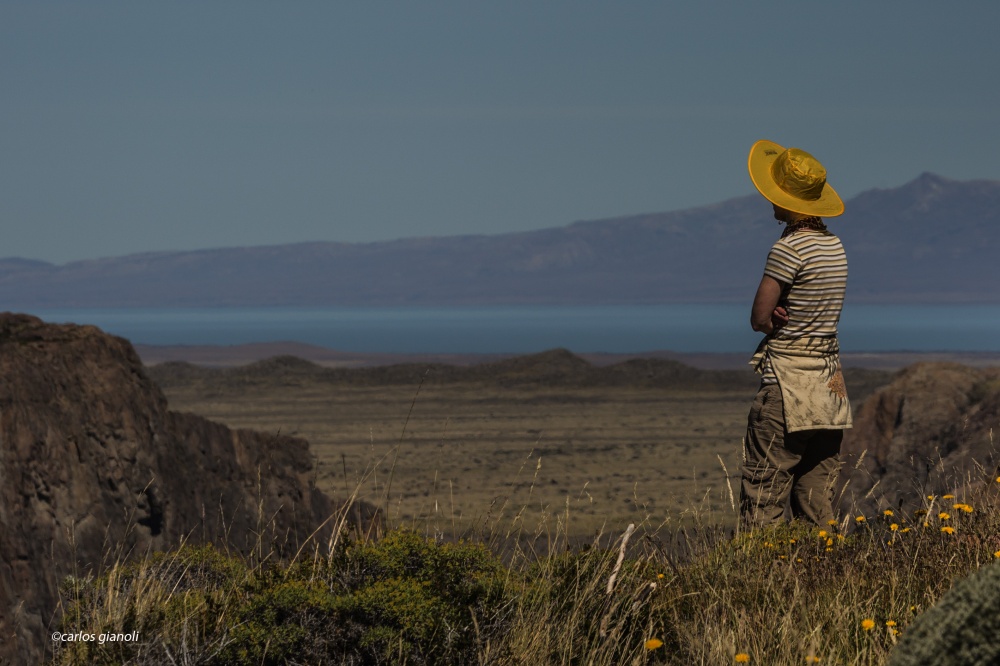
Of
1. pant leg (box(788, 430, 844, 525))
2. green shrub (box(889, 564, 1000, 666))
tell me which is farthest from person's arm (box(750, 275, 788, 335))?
green shrub (box(889, 564, 1000, 666))

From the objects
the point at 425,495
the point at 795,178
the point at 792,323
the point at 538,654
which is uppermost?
the point at 795,178

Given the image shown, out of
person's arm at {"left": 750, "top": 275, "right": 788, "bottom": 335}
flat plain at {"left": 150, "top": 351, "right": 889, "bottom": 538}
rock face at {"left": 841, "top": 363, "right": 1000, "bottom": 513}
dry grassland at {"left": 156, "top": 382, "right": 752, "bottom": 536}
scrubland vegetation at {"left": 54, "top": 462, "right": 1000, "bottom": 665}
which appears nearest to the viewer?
scrubland vegetation at {"left": 54, "top": 462, "right": 1000, "bottom": 665}

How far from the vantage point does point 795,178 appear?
560 centimetres

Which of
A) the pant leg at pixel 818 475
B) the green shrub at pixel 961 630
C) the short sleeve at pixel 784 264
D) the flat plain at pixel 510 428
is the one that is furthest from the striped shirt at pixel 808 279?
the flat plain at pixel 510 428

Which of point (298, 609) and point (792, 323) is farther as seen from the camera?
point (792, 323)

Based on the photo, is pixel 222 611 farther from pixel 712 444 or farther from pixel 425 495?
pixel 712 444

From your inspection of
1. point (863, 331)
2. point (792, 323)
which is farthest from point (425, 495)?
point (863, 331)

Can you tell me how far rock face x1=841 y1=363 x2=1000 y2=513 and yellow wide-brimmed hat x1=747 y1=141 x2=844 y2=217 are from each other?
28.7ft

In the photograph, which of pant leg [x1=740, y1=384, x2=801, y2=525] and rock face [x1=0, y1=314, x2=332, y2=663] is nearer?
pant leg [x1=740, y1=384, x2=801, y2=525]

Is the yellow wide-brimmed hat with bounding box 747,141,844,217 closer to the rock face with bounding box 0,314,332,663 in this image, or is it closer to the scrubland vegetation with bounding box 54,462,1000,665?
the scrubland vegetation with bounding box 54,462,1000,665

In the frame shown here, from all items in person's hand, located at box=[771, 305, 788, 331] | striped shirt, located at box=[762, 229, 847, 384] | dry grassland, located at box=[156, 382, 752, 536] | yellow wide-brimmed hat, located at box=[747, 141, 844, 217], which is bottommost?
dry grassland, located at box=[156, 382, 752, 536]

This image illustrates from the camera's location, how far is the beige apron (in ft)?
18.0

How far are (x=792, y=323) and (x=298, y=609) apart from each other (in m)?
2.53

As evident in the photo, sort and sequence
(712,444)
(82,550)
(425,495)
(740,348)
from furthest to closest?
(740,348) < (712,444) < (425,495) < (82,550)
